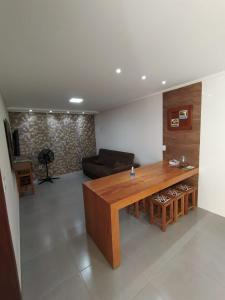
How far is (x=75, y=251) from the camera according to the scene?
205 centimetres

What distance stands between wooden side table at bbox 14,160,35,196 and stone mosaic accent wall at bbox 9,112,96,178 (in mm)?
979

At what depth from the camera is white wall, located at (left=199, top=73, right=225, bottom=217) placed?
2484 mm

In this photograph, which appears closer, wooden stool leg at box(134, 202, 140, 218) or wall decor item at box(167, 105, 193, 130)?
wooden stool leg at box(134, 202, 140, 218)

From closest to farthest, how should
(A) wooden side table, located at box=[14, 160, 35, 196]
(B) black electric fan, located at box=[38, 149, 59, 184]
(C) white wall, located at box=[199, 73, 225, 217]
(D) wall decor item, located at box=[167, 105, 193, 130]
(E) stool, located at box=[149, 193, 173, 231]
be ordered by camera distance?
(E) stool, located at box=[149, 193, 173, 231] < (C) white wall, located at box=[199, 73, 225, 217] < (D) wall decor item, located at box=[167, 105, 193, 130] < (A) wooden side table, located at box=[14, 160, 35, 196] < (B) black electric fan, located at box=[38, 149, 59, 184]

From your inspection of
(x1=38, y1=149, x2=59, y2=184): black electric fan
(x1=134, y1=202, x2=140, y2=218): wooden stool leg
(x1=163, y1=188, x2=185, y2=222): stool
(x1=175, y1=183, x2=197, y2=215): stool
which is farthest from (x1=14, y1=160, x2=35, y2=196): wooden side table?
(x1=175, y1=183, x2=197, y2=215): stool

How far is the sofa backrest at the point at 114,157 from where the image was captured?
4.36 m

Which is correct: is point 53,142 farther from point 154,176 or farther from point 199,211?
point 199,211

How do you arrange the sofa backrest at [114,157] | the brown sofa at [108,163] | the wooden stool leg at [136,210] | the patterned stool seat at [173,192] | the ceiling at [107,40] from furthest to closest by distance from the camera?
1. the sofa backrest at [114,157]
2. the brown sofa at [108,163]
3. the wooden stool leg at [136,210]
4. the patterned stool seat at [173,192]
5. the ceiling at [107,40]

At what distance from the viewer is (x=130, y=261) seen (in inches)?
72.9

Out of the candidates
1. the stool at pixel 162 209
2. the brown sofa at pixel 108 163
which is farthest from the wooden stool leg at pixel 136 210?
the brown sofa at pixel 108 163

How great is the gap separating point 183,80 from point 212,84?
469mm

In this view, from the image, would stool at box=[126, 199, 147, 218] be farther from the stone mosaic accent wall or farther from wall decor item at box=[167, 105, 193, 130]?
the stone mosaic accent wall

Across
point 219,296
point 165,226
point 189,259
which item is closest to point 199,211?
point 165,226

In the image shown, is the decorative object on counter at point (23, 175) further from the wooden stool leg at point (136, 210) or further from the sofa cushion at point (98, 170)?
the wooden stool leg at point (136, 210)
